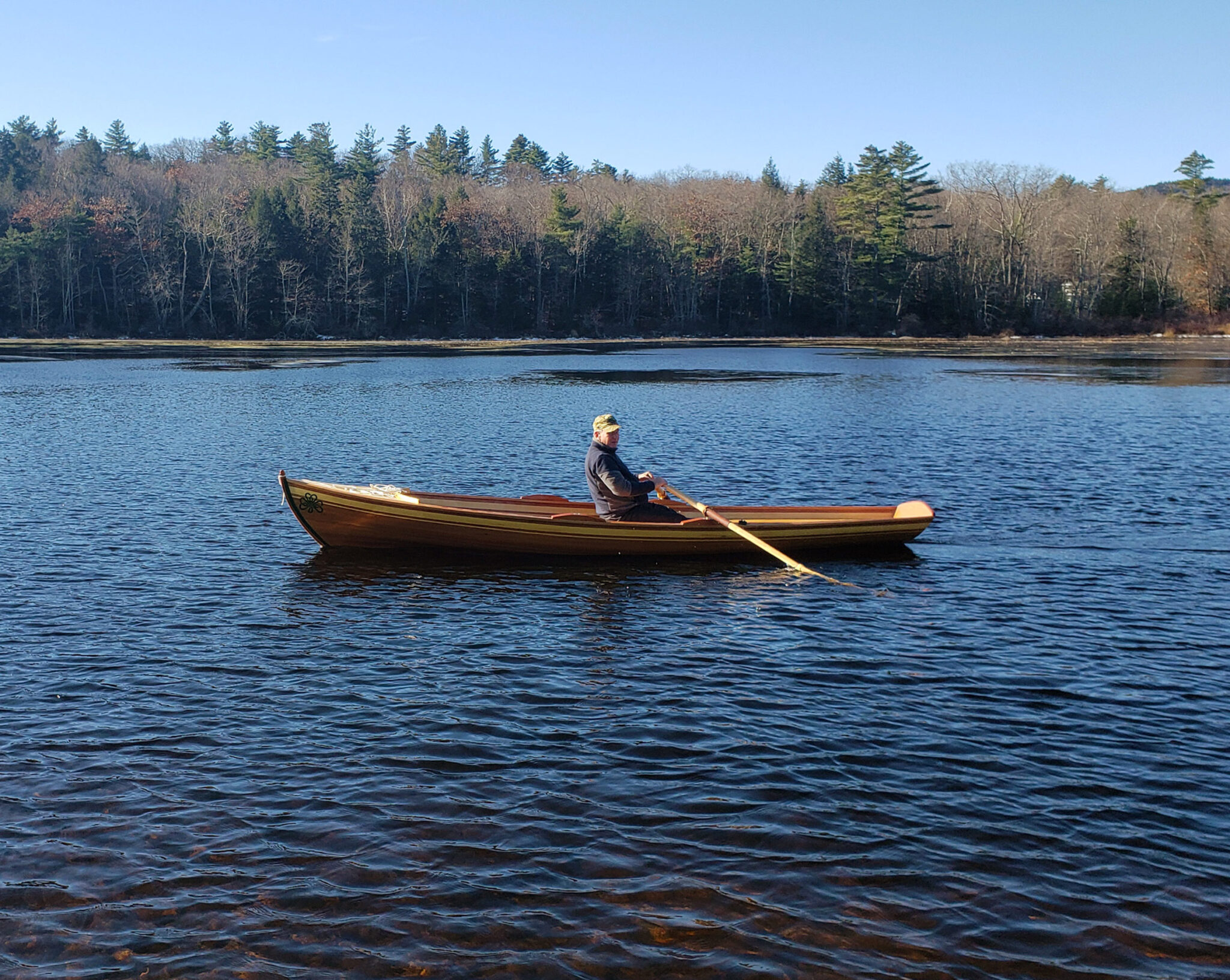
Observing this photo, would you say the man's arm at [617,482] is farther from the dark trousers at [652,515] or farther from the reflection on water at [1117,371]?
the reflection on water at [1117,371]

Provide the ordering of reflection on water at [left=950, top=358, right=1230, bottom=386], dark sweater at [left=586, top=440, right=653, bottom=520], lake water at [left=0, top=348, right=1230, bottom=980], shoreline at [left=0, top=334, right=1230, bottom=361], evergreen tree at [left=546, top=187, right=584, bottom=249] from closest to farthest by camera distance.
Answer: lake water at [left=0, top=348, right=1230, bottom=980] < dark sweater at [left=586, top=440, right=653, bottom=520] < reflection on water at [left=950, top=358, right=1230, bottom=386] < shoreline at [left=0, top=334, right=1230, bottom=361] < evergreen tree at [left=546, top=187, right=584, bottom=249]

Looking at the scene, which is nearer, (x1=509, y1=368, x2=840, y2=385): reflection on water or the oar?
the oar

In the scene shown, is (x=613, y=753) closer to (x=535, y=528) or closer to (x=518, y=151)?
(x=535, y=528)

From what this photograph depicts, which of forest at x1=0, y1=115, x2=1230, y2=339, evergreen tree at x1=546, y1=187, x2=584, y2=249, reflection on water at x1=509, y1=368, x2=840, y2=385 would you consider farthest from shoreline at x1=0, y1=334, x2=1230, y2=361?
reflection on water at x1=509, y1=368, x2=840, y2=385

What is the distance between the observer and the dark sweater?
14.8m

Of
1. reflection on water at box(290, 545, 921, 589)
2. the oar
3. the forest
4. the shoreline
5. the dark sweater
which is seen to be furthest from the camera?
the forest

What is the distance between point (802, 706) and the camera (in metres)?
9.91

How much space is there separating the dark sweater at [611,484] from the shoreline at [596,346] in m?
60.9

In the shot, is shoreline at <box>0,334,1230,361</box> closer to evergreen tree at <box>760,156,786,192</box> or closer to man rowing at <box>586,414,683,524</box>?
evergreen tree at <box>760,156,786,192</box>

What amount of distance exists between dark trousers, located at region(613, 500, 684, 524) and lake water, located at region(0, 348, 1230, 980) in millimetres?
750

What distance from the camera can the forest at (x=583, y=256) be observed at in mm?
91875

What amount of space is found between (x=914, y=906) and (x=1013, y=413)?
1300 inches

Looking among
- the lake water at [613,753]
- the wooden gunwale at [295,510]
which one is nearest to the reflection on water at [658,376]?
the lake water at [613,753]

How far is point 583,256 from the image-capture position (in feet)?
335
